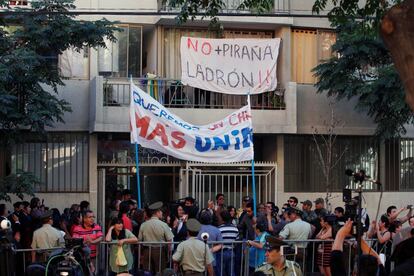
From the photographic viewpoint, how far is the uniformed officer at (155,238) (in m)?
14.5

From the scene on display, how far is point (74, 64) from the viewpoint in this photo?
21766 millimetres

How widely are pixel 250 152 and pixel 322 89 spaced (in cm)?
324

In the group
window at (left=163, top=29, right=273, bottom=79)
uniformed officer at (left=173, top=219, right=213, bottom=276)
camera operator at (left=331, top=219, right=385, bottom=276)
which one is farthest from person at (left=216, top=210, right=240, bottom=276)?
window at (left=163, top=29, right=273, bottom=79)

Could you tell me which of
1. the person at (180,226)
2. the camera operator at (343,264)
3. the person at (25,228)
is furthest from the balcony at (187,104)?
the camera operator at (343,264)

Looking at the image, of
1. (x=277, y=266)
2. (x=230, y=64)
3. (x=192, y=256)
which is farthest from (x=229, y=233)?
(x=230, y=64)

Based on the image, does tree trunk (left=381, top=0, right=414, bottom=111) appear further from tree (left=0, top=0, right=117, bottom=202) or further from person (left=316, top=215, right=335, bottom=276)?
tree (left=0, top=0, right=117, bottom=202)

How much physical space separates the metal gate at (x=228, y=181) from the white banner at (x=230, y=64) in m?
1.91

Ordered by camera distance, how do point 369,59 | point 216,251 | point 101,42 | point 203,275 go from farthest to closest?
point 369,59, point 101,42, point 216,251, point 203,275

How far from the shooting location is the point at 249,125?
19.4 metres

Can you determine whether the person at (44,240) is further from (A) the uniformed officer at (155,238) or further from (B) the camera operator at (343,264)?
(B) the camera operator at (343,264)

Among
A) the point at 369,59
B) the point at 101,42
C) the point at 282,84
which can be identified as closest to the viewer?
the point at 101,42

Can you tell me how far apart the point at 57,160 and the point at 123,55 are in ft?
10.6

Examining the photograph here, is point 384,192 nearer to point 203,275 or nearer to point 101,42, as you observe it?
point 101,42

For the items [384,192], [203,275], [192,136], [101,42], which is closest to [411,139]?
[384,192]
